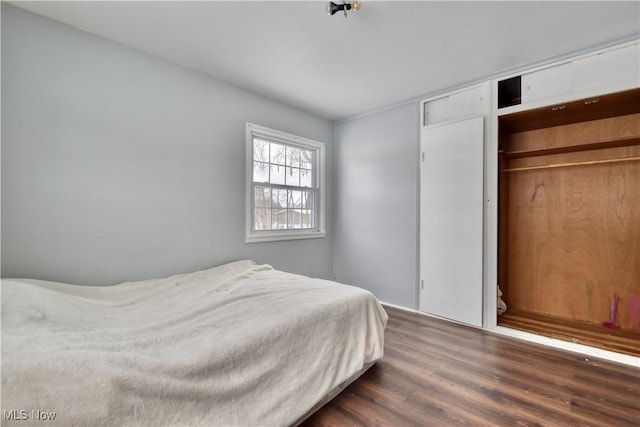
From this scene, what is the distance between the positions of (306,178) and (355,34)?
6.65 ft

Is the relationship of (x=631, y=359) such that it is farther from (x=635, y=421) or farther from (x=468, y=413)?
(x=468, y=413)

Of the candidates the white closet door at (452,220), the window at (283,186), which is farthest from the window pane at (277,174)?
the white closet door at (452,220)

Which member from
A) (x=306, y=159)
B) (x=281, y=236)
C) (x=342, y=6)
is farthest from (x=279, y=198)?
(x=342, y=6)

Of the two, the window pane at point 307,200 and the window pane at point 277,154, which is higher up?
the window pane at point 277,154

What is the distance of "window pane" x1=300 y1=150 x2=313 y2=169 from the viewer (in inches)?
149

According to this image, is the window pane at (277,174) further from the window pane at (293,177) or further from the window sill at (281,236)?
the window sill at (281,236)

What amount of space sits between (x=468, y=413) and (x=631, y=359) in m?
1.66

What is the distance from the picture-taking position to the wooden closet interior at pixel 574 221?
99.6 inches

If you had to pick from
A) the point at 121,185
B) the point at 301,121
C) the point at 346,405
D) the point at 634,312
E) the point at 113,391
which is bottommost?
the point at 346,405

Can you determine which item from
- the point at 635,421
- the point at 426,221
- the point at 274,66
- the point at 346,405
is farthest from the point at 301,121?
the point at 635,421

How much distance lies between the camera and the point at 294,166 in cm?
369

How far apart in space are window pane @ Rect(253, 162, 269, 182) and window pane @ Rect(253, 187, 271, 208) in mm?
112

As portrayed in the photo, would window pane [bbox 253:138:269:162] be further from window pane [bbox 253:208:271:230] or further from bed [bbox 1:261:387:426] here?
bed [bbox 1:261:387:426]

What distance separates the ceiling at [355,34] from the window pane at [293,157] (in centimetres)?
93
